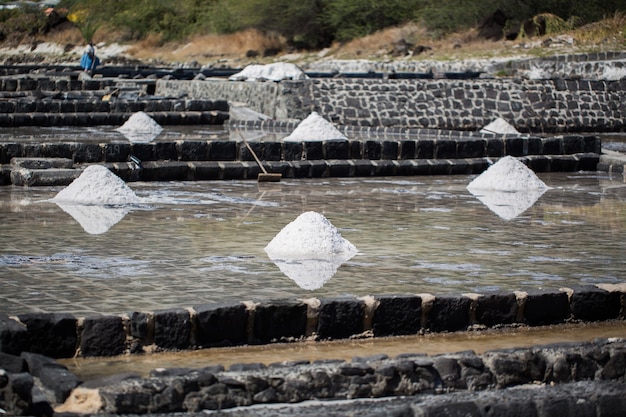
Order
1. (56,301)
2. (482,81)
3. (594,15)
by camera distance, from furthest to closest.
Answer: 1. (594,15)
2. (482,81)
3. (56,301)

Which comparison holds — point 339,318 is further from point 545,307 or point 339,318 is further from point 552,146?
point 552,146

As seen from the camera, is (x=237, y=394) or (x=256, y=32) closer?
(x=237, y=394)

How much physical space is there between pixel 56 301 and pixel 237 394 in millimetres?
2453

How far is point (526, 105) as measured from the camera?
24.8 meters

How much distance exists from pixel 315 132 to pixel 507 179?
15.2 feet

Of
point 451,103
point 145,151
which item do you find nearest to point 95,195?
point 145,151

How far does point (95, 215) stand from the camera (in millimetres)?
11734

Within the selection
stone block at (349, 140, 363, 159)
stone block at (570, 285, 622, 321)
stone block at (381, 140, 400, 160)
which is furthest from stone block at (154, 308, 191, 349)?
stone block at (381, 140, 400, 160)

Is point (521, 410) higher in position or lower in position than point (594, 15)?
lower

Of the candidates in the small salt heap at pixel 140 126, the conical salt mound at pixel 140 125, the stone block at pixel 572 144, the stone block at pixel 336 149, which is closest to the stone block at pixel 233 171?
the stone block at pixel 336 149

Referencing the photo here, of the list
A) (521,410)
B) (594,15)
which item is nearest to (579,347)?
(521,410)

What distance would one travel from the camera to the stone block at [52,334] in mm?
6605

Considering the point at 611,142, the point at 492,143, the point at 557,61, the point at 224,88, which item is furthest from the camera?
the point at 557,61

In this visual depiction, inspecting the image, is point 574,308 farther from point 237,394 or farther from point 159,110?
Result: point 159,110
